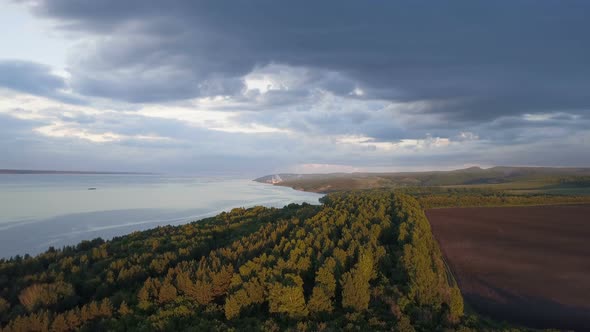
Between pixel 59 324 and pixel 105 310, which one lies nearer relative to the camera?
pixel 59 324

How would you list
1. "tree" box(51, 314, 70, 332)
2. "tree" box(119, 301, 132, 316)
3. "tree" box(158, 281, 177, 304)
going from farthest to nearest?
1. "tree" box(158, 281, 177, 304)
2. "tree" box(119, 301, 132, 316)
3. "tree" box(51, 314, 70, 332)

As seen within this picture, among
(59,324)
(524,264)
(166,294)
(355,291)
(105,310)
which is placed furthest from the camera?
(524,264)

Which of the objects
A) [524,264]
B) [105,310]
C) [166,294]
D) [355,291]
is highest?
[166,294]

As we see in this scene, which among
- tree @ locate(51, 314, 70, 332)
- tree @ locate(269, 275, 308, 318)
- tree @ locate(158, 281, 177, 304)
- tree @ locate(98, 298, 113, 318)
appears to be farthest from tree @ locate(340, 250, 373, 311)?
tree @ locate(51, 314, 70, 332)

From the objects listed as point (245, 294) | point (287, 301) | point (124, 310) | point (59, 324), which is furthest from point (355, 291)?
point (59, 324)

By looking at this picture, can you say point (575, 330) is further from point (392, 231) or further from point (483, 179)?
point (483, 179)

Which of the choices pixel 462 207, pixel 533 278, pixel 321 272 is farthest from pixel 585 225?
pixel 321 272

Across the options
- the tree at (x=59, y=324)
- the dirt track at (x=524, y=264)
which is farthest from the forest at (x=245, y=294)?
the dirt track at (x=524, y=264)

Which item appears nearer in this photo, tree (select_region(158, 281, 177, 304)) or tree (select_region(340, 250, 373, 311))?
tree (select_region(158, 281, 177, 304))

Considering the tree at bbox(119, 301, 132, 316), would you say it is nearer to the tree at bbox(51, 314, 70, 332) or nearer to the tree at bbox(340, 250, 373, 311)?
the tree at bbox(51, 314, 70, 332)

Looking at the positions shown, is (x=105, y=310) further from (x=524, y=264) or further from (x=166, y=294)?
(x=524, y=264)
